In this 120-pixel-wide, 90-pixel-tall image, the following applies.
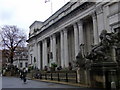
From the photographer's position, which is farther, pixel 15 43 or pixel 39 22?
pixel 39 22

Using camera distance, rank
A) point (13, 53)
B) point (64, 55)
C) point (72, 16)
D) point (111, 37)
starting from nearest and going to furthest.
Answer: point (111, 37) → point (72, 16) → point (64, 55) → point (13, 53)

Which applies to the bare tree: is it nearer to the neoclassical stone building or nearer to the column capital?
the neoclassical stone building

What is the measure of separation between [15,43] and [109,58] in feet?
147

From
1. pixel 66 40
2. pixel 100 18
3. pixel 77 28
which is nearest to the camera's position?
pixel 100 18

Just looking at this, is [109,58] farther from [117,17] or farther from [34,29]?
[34,29]

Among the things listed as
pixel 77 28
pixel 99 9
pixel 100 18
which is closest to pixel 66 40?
pixel 77 28

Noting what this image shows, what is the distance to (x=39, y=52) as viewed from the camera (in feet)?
184

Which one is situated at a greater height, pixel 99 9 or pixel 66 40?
pixel 99 9

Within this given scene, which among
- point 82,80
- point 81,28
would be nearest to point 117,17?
point 81,28

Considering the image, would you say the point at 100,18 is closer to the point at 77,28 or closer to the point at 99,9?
the point at 99,9

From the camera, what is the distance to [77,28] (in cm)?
3528

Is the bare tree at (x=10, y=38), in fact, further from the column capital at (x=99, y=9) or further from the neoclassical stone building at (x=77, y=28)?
the column capital at (x=99, y=9)

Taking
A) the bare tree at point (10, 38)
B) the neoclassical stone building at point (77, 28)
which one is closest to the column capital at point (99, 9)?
the neoclassical stone building at point (77, 28)

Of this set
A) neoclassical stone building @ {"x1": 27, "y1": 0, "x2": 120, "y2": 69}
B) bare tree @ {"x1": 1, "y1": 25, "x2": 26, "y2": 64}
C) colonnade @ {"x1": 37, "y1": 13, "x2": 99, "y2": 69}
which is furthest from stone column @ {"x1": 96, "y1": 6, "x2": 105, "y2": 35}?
bare tree @ {"x1": 1, "y1": 25, "x2": 26, "y2": 64}
